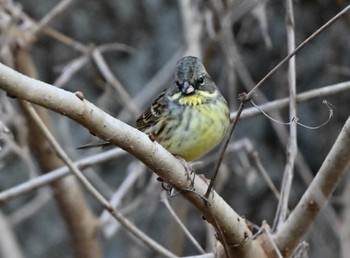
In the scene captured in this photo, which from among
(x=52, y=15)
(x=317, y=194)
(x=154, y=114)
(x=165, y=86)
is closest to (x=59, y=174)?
(x=154, y=114)

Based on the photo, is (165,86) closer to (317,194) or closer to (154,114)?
(154,114)

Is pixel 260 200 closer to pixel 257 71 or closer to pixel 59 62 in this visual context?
pixel 257 71

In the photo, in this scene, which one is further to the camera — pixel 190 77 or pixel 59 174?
pixel 59 174

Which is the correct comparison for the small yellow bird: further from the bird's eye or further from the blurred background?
the blurred background

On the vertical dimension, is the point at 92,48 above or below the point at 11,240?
above

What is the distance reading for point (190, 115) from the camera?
297cm

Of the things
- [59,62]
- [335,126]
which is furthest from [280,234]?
[59,62]

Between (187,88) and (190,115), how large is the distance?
0.30 feet

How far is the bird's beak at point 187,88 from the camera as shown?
296cm

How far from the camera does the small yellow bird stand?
2.90 m

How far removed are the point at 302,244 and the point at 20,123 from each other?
62.6 inches

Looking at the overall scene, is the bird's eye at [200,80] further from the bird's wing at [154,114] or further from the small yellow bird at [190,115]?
the bird's wing at [154,114]

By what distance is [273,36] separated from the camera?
4.68m

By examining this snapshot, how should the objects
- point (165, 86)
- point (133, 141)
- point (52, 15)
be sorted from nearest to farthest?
point (133, 141) < point (52, 15) < point (165, 86)
